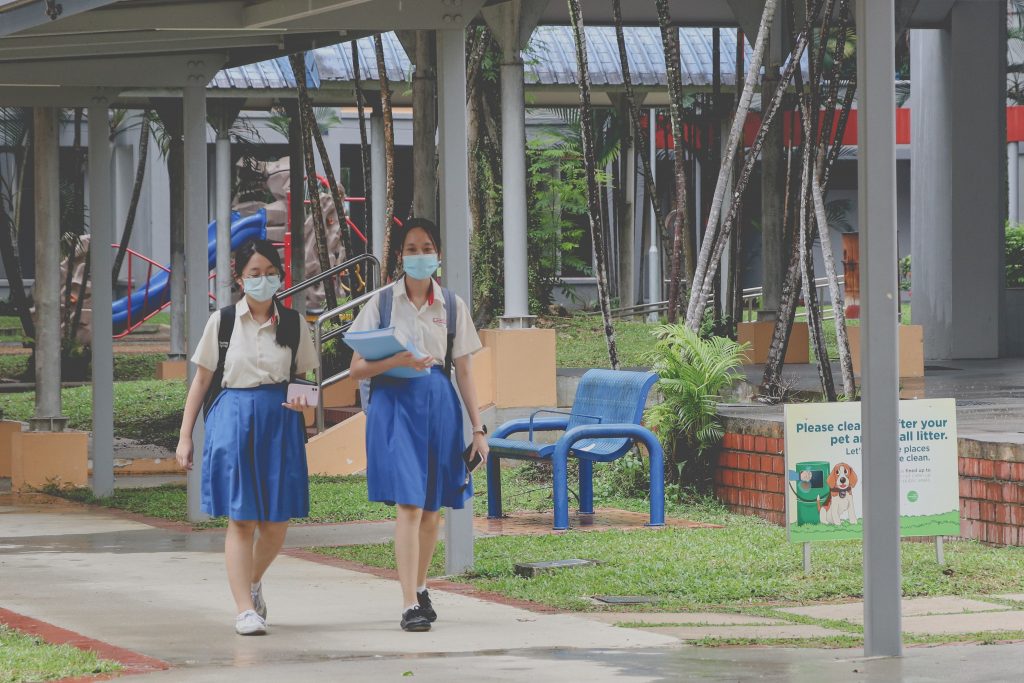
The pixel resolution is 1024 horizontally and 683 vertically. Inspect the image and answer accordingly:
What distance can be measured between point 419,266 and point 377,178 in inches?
600

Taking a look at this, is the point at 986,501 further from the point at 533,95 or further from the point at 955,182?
the point at 533,95

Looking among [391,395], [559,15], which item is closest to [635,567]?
[391,395]

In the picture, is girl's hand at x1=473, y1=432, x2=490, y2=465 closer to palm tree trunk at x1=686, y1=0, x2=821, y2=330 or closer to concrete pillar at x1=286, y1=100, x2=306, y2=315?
palm tree trunk at x1=686, y1=0, x2=821, y2=330

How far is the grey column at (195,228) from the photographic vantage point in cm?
1212

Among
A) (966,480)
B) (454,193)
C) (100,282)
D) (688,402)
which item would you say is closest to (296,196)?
(100,282)

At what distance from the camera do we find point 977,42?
813 inches

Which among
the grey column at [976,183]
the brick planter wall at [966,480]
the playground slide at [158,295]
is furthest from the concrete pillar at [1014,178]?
the brick planter wall at [966,480]

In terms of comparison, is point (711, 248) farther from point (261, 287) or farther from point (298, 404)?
point (298, 404)

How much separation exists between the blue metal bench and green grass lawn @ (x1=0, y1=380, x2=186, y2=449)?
298 inches

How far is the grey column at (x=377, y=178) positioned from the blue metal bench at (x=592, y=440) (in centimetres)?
1007

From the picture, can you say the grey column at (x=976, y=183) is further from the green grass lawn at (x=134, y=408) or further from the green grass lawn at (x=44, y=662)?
A: the green grass lawn at (x=44, y=662)

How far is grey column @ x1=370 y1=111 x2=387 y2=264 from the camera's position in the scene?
22062mm

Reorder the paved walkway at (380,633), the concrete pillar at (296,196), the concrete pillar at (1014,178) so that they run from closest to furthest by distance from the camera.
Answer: the paved walkway at (380,633) < the concrete pillar at (296,196) < the concrete pillar at (1014,178)

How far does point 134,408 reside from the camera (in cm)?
2141
